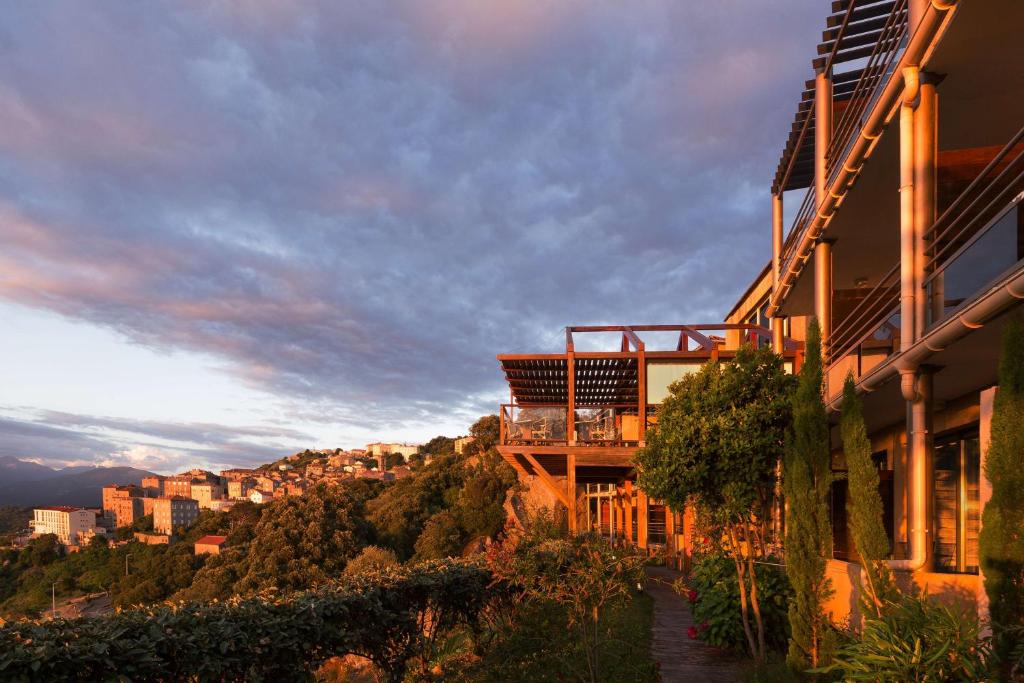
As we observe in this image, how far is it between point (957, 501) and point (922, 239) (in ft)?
14.3

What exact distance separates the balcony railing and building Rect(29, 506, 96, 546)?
103820 mm

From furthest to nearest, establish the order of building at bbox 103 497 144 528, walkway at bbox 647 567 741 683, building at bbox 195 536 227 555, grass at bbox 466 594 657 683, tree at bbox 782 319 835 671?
building at bbox 103 497 144 528 < building at bbox 195 536 227 555 < walkway at bbox 647 567 741 683 < grass at bbox 466 594 657 683 < tree at bbox 782 319 835 671

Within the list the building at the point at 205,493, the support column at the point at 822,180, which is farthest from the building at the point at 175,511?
the support column at the point at 822,180

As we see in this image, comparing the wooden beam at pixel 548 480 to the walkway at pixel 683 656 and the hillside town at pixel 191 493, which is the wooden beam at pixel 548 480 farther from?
the hillside town at pixel 191 493

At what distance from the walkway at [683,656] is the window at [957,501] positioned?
9.84ft

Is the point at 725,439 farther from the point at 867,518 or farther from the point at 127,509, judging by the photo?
the point at 127,509

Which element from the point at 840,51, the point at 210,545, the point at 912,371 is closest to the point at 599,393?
the point at 840,51

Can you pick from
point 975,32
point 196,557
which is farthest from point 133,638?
point 196,557

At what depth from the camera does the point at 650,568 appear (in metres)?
16.0

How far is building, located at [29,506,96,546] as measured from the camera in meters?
87.9

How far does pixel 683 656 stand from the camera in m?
7.45

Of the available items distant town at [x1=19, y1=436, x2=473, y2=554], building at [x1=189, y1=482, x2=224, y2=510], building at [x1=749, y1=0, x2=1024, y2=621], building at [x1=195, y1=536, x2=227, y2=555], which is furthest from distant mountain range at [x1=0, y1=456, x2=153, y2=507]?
building at [x1=749, y1=0, x2=1024, y2=621]

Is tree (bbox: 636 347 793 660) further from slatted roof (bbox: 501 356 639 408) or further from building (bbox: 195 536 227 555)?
building (bbox: 195 536 227 555)

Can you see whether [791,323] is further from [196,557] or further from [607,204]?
[196,557]
